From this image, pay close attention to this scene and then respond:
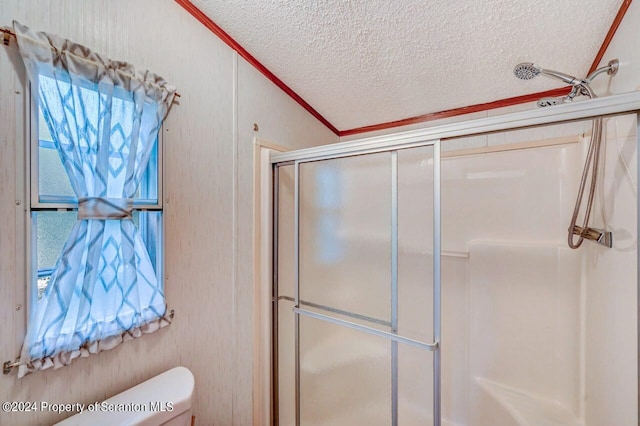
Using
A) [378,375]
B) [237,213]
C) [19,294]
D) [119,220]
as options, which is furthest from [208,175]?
[378,375]

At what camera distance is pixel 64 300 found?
0.83 meters

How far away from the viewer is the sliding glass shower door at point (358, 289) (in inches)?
46.3

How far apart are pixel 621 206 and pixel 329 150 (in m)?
1.10

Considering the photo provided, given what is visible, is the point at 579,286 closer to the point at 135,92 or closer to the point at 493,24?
the point at 493,24

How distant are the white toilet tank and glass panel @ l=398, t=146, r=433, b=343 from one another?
89 centimetres

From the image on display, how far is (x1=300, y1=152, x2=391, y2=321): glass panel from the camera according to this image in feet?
4.19

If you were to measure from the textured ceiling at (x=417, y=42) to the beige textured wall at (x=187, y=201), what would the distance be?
213mm

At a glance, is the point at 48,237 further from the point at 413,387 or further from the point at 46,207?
the point at 413,387

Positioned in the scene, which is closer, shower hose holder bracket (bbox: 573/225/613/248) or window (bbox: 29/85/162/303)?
window (bbox: 29/85/162/303)

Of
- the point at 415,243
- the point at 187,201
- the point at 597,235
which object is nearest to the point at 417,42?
the point at 415,243

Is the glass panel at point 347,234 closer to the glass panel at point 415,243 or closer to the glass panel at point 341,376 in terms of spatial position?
the glass panel at point 415,243

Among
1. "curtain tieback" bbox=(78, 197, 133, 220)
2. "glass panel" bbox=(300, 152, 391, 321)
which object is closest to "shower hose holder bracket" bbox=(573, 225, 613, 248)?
"glass panel" bbox=(300, 152, 391, 321)

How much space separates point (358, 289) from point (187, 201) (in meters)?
0.90

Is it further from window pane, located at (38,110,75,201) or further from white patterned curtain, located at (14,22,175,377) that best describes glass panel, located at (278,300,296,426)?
window pane, located at (38,110,75,201)
